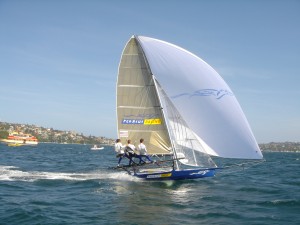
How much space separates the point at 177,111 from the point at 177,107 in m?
0.25

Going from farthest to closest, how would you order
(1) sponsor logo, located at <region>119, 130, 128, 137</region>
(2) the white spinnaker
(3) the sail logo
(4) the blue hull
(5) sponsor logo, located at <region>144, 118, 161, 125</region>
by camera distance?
(1) sponsor logo, located at <region>119, 130, 128, 137</region>
(5) sponsor logo, located at <region>144, 118, 161, 125</region>
(4) the blue hull
(3) the sail logo
(2) the white spinnaker

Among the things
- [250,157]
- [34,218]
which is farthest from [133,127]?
[34,218]

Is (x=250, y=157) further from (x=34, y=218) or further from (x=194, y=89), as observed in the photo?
(x=34, y=218)

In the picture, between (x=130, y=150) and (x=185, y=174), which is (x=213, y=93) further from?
(x=130, y=150)

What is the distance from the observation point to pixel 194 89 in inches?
743

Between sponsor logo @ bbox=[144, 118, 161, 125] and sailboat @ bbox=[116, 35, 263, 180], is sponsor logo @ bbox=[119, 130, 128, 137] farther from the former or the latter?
sponsor logo @ bbox=[144, 118, 161, 125]

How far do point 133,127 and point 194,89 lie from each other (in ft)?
14.7

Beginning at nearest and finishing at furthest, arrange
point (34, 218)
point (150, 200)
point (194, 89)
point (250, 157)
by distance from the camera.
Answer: point (34, 218), point (150, 200), point (250, 157), point (194, 89)

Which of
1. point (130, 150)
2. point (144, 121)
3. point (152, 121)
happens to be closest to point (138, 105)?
point (144, 121)

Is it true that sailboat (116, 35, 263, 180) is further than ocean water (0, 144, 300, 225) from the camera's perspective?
Yes

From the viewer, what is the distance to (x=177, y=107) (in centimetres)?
1955

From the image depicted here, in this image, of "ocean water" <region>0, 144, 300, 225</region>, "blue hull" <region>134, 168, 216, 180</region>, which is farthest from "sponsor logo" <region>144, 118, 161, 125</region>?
"ocean water" <region>0, 144, 300, 225</region>

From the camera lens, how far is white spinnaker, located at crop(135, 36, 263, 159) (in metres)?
17.8

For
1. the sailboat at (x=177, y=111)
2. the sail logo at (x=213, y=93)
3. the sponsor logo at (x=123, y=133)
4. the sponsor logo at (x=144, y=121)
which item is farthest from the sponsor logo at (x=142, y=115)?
the sail logo at (x=213, y=93)
